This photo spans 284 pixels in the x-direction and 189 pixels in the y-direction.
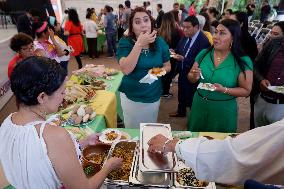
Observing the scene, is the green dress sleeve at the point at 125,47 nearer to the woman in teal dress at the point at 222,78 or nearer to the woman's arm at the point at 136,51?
the woman's arm at the point at 136,51

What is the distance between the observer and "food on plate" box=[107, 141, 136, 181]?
4.48ft

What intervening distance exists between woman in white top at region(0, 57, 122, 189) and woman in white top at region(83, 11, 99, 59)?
5996 mm

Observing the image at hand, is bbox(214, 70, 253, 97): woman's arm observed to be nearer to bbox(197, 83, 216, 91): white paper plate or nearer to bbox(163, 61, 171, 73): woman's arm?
bbox(197, 83, 216, 91): white paper plate

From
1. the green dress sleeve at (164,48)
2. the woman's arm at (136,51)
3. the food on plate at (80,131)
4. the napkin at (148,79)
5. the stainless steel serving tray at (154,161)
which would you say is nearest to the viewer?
the stainless steel serving tray at (154,161)

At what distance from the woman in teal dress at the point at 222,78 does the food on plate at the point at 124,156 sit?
83cm

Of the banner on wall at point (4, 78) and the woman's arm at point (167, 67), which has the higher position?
the woman's arm at point (167, 67)

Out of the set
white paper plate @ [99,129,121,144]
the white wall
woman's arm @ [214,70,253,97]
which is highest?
the white wall

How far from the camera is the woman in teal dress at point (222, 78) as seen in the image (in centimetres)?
204

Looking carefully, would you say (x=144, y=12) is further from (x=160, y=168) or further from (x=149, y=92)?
(x=160, y=168)

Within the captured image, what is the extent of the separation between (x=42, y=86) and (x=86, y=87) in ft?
5.88

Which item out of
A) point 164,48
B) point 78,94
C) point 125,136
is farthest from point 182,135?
point 78,94

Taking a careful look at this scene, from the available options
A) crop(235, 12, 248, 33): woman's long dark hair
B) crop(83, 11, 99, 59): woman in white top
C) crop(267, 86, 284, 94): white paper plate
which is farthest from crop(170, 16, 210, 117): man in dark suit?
crop(83, 11, 99, 59): woman in white top

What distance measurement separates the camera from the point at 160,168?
1240mm

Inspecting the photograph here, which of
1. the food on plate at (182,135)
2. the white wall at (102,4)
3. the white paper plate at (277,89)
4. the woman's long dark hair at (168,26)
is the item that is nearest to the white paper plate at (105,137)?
the food on plate at (182,135)
